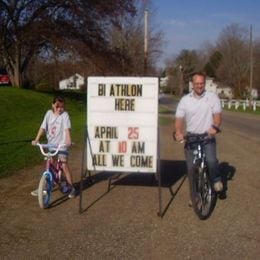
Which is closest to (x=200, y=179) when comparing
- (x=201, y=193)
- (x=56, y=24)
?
(x=201, y=193)

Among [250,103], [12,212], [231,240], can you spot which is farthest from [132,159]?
[250,103]

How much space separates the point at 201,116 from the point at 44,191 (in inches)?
91.9

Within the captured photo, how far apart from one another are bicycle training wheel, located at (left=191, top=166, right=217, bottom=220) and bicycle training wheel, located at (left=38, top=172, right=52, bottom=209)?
6.52 feet

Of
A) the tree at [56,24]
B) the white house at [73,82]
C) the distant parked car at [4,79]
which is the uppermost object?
the tree at [56,24]

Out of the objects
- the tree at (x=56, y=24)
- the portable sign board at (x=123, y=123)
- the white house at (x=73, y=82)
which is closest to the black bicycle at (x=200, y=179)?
the portable sign board at (x=123, y=123)

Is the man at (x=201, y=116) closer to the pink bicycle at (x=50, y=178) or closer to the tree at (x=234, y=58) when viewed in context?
the pink bicycle at (x=50, y=178)

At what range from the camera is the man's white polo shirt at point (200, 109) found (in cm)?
801

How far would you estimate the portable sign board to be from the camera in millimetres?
8602

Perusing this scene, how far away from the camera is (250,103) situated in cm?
5800

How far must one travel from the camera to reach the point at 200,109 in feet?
26.3

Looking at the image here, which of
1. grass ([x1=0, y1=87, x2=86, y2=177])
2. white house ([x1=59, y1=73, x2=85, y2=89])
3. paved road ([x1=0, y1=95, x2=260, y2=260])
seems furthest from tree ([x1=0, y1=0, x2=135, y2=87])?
white house ([x1=59, y1=73, x2=85, y2=89])

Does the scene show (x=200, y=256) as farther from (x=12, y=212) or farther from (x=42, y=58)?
(x=42, y=58)

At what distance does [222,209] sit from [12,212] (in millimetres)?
2826

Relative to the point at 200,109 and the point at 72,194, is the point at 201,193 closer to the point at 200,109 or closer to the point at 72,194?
the point at 200,109
